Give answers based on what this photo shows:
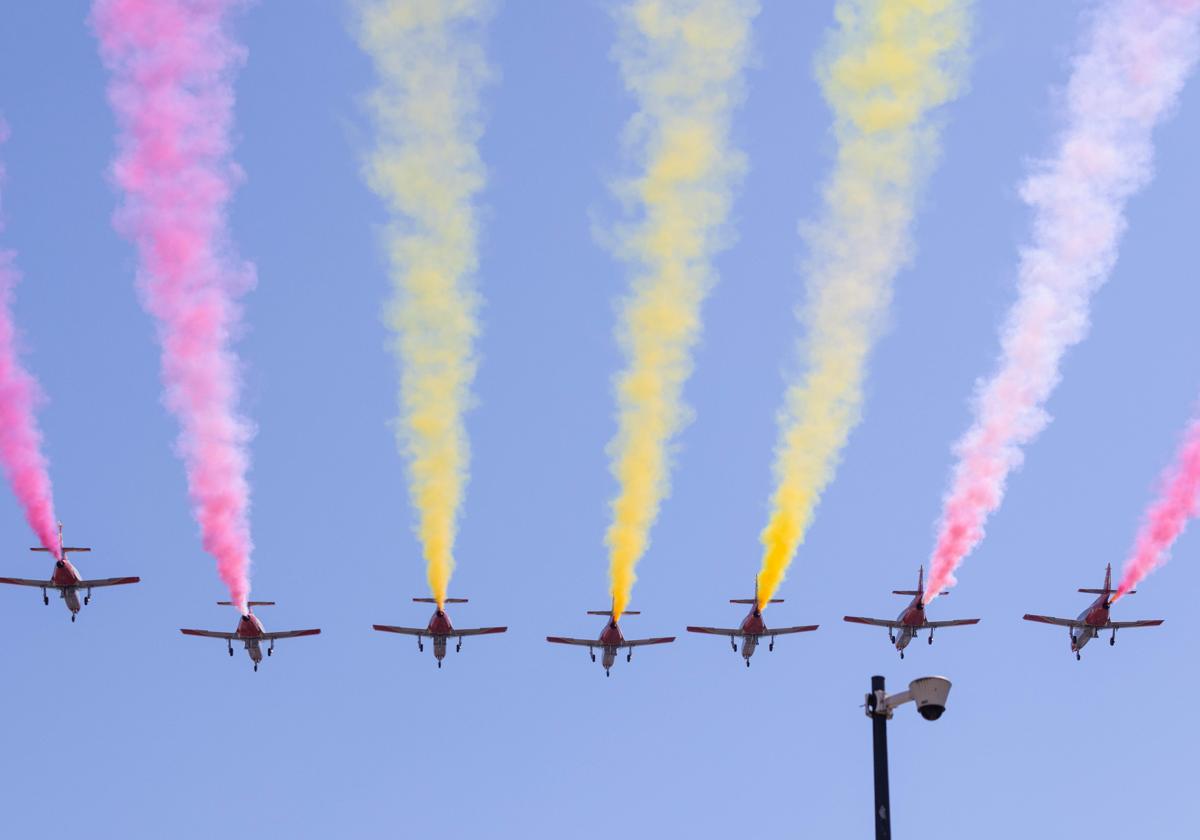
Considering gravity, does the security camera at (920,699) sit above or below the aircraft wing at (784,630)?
below

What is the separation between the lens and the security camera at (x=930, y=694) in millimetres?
24078

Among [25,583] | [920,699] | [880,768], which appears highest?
[25,583]

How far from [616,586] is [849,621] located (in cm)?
1317

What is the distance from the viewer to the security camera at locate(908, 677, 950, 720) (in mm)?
24078

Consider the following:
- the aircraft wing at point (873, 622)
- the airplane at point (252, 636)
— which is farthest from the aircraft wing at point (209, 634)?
the aircraft wing at point (873, 622)

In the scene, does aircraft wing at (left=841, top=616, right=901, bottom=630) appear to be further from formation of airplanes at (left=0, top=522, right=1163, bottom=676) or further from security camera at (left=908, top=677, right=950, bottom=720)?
security camera at (left=908, top=677, right=950, bottom=720)

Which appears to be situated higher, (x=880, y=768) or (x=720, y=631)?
(x=720, y=631)

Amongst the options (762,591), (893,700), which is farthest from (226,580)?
(893,700)

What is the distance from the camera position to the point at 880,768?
23734 millimetres

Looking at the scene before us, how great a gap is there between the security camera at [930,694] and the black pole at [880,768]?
465 mm

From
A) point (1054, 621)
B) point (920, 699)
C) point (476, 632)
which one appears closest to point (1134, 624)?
point (1054, 621)

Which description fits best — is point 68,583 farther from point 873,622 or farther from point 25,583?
point 873,622

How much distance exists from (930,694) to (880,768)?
1251 millimetres

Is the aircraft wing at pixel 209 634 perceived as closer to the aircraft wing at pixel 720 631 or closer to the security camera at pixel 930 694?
the aircraft wing at pixel 720 631
